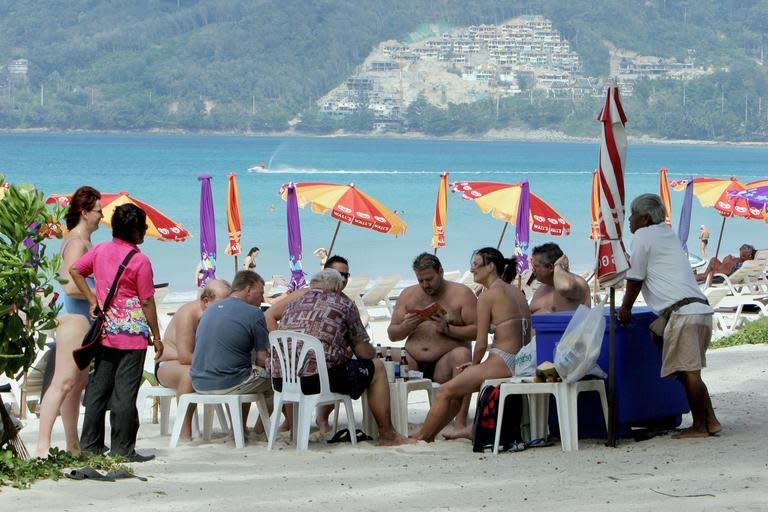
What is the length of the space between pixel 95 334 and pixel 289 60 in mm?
151923

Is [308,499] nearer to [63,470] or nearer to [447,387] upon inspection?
[63,470]

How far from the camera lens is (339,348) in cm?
642

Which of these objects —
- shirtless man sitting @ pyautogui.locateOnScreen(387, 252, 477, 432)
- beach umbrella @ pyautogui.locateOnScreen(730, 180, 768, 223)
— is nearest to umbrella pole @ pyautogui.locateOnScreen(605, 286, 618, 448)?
shirtless man sitting @ pyautogui.locateOnScreen(387, 252, 477, 432)

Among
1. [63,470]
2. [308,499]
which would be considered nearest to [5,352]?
[63,470]

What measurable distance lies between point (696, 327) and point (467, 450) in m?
1.26

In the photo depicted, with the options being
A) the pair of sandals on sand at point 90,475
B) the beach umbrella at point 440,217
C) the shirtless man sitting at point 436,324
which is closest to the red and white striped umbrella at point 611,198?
the shirtless man sitting at point 436,324

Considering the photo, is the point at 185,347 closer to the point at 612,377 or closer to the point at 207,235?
the point at 612,377

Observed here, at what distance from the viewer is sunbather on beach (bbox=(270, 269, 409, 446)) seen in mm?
6402

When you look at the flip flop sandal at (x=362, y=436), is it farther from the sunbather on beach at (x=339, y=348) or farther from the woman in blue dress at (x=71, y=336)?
the woman in blue dress at (x=71, y=336)

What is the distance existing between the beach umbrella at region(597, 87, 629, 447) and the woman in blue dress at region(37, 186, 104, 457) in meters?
2.41

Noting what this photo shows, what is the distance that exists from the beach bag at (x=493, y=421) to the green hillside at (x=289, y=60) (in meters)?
134

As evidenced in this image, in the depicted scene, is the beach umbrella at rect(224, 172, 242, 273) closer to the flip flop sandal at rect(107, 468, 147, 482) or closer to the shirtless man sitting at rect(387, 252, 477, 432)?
the shirtless man sitting at rect(387, 252, 477, 432)

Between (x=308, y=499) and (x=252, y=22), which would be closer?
(x=308, y=499)

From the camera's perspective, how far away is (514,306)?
21.6 ft
